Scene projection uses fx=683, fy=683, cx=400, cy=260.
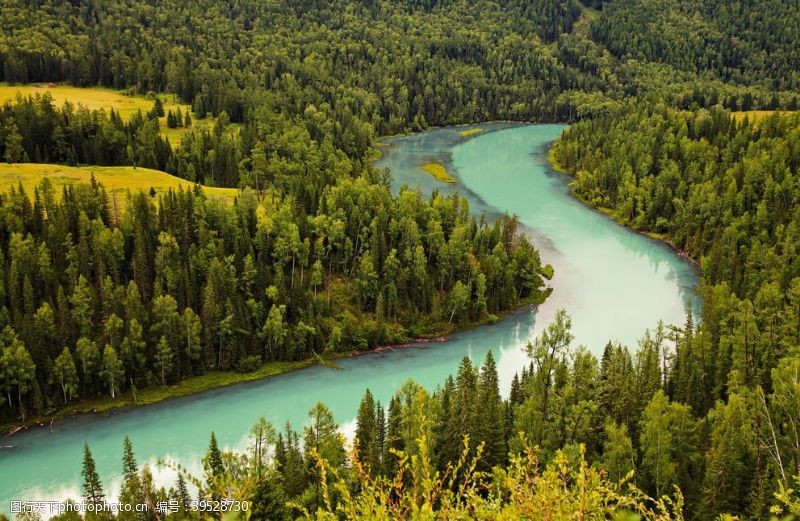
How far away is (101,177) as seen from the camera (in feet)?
346

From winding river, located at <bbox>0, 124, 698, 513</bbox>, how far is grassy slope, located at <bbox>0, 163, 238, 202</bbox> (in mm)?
39460

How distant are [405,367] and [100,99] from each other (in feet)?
405

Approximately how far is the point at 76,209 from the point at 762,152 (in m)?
115

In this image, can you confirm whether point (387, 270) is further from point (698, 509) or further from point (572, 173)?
point (572, 173)

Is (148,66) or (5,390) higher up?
(148,66)

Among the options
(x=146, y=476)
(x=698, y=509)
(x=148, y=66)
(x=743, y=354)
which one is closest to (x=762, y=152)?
(x=743, y=354)

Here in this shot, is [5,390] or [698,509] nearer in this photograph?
[698,509]

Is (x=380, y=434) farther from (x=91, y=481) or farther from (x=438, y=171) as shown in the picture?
(x=438, y=171)

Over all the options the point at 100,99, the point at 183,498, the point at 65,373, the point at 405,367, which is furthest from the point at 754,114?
the point at 183,498

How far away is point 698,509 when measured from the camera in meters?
45.3

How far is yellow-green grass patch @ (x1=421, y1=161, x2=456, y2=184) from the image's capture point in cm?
15675

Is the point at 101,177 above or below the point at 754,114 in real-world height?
below

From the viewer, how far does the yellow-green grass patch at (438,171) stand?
15675 centimetres

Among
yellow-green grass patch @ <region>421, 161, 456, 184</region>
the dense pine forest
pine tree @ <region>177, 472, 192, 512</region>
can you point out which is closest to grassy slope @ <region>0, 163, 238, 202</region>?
the dense pine forest
